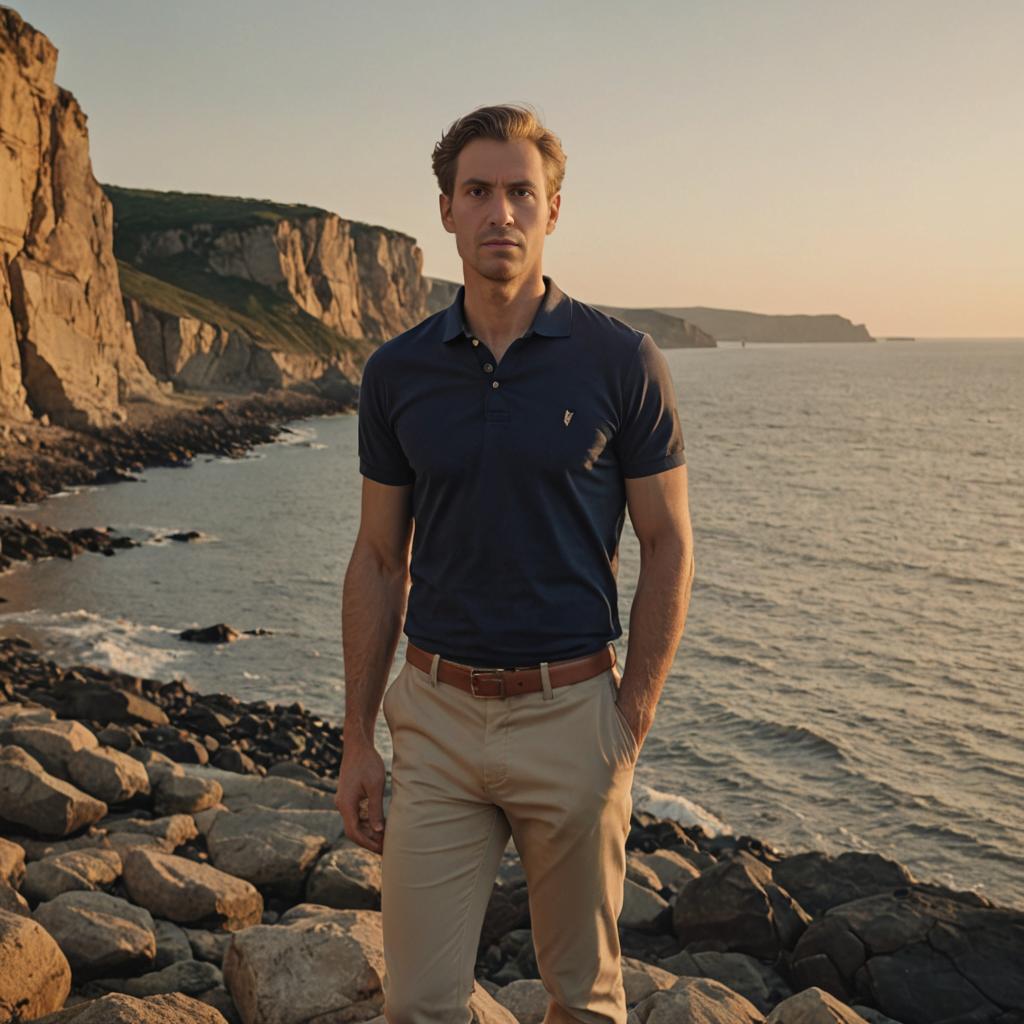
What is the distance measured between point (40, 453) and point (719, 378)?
11791cm

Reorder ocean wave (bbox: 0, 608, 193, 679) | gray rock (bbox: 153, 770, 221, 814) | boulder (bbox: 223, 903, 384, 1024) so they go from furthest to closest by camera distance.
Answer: ocean wave (bbox: 0, 608, 193, 679) → gray rock (bbox: 153, 770, 221, 814) → boulder (bbox: 223, 903, 384, 1024)

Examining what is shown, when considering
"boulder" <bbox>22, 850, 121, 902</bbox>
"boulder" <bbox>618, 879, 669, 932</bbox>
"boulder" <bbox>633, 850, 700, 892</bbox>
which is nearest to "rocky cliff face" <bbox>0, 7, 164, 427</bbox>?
"boulder" <bbox>633, 850, 700, 892</bbox>

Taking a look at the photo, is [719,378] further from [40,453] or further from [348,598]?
[348,598]

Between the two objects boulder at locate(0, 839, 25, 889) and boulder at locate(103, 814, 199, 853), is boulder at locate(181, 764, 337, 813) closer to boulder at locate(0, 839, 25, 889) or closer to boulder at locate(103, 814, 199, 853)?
boulder at locate(103, 814, 199, 853)

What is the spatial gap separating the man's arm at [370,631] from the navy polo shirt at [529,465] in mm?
266

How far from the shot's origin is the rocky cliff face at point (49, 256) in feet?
139

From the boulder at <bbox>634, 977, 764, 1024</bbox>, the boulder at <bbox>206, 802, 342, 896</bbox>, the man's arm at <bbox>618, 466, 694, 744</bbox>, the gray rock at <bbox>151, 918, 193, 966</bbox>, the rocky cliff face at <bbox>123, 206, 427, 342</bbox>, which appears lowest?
the boulder at <bbox>206, 802, 342, 896</bbox>

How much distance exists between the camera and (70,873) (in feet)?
19.5

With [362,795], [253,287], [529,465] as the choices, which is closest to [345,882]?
[362,795]

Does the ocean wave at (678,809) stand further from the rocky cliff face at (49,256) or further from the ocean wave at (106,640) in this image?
the rocky cliff face at (49,256)

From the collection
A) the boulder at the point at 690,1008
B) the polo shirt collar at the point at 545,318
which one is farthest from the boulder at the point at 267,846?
the polo shirt collar at the point at 545,318

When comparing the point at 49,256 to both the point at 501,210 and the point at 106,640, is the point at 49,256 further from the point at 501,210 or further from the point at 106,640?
the point at 501,210

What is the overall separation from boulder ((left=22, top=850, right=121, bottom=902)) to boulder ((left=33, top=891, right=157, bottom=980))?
1.55ft

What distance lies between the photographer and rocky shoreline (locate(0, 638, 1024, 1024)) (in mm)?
4570
